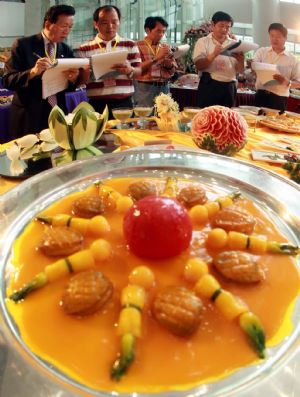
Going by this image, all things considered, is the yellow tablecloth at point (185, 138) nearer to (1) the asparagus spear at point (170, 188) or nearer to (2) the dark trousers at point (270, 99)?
(1) the asparagus spear at point (170, 188)

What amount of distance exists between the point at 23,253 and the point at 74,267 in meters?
0.16

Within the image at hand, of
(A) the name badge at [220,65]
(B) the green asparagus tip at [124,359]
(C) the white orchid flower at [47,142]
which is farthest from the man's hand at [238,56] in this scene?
(B) the green asparagus tip at [124,359]

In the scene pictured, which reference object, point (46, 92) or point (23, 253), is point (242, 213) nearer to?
point (23, 253)

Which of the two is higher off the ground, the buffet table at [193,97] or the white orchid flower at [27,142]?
the buffet table at [193,97]

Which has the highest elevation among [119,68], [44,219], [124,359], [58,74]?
[119,68]

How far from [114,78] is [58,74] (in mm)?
896

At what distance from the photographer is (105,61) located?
251cm

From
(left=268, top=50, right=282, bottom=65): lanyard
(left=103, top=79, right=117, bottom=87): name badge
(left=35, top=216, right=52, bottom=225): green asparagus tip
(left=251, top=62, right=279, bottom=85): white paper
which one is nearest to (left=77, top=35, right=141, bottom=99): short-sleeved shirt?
(left=103, top=79, right=117, bottom=87): name badge

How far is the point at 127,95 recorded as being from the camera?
10.4 feet

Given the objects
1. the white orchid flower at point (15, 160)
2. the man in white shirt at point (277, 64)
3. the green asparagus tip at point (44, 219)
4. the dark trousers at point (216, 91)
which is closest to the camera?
the green asparagus tip at point (44, 219)

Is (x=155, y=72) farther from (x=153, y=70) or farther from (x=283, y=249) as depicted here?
(x=283, y=249)

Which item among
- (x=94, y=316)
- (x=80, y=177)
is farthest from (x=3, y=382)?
(x=80, y=177)

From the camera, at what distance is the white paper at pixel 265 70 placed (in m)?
2.80

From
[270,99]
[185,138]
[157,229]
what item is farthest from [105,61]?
[157,229]
